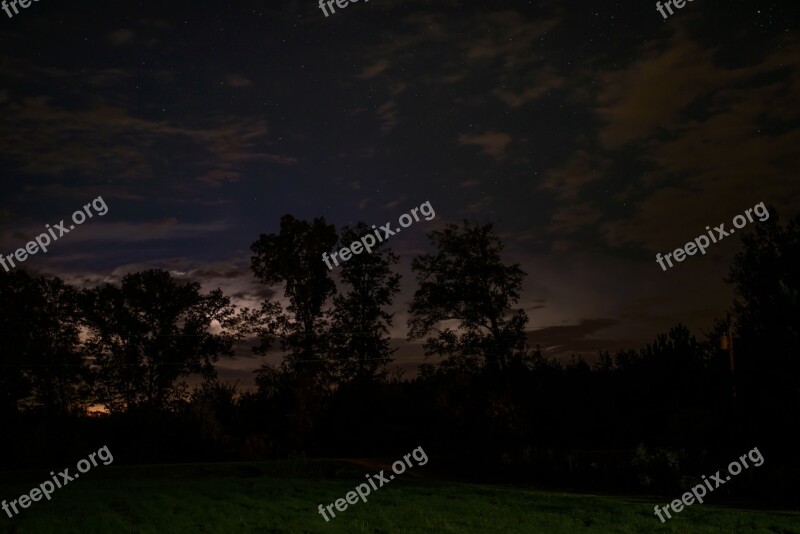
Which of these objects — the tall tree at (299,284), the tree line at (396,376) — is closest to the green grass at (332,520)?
the tree line at (396,376)

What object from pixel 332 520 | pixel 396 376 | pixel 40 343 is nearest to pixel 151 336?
pixel 40 343

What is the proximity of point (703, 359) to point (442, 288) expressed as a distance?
58.8ft

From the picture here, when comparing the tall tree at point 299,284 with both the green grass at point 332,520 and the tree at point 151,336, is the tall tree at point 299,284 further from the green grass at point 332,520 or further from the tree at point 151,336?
the green grass at point 332,520

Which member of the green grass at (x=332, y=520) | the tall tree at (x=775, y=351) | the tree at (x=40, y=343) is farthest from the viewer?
the tree at (x=40, y=343)

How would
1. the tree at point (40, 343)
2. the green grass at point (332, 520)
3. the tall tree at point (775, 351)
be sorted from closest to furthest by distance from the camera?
the green grass at point (332, 520), the tall tree at point (775, 351), the tree at point (40, 343)

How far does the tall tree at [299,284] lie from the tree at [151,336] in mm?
5343

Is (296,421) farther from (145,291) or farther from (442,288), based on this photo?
(145,291)

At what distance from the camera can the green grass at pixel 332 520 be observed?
1508cm

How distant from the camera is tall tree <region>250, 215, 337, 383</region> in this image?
48.1 metres

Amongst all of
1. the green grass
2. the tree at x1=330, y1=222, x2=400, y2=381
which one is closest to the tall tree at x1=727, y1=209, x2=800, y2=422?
the green grass

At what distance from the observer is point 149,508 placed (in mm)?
17594

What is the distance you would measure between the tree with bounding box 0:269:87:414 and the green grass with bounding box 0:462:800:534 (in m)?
24.9

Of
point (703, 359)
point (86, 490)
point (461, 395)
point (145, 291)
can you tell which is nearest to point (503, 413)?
point (461, 395)

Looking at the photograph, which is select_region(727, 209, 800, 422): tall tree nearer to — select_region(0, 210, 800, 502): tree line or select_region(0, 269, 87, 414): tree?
select_region(0, 210, 800, 502): tree line
